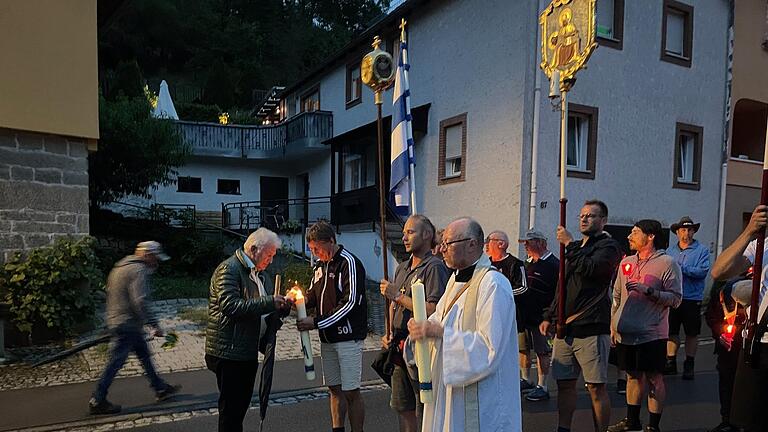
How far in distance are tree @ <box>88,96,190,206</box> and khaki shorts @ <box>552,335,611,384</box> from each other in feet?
44.3

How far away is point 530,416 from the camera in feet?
17.1

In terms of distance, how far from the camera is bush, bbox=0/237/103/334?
7.32 metres

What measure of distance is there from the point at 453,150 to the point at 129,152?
29.3 ft

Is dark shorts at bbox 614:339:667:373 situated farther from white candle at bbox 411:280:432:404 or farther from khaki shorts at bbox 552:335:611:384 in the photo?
white candle at bbox 411:280:432:404

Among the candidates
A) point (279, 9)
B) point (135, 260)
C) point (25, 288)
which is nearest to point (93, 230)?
point (25, 288)

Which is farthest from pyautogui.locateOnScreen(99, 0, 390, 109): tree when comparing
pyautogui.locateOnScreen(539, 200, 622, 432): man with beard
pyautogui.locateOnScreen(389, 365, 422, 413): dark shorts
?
pyautogui.locateOnScreen(389, 365, 422, 413): dark shorts

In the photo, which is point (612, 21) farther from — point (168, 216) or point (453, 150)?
point (168, 216)

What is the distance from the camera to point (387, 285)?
3.67 m

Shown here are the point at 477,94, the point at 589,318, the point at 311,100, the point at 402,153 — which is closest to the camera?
the point at 589,318

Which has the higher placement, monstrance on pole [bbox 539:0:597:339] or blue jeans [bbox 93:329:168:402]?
monstrance on pole [bbox 539:0:597:339]

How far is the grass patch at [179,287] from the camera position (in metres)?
12.4

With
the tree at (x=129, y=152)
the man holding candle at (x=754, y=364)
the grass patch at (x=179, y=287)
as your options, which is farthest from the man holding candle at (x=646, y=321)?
the tree at (x=129, y=152)

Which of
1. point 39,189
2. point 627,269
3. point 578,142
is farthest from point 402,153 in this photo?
point 578,142

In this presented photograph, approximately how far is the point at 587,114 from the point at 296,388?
8911 mm
